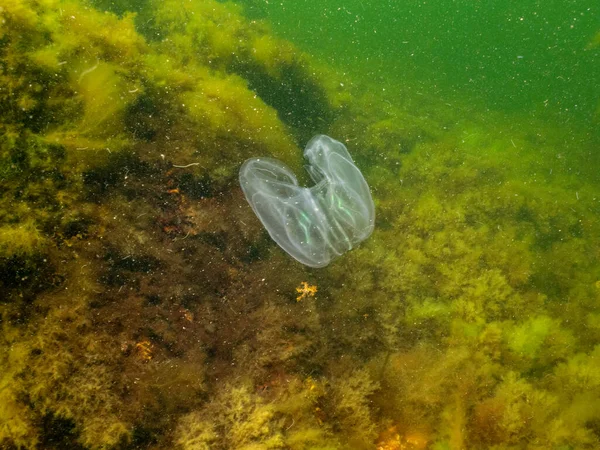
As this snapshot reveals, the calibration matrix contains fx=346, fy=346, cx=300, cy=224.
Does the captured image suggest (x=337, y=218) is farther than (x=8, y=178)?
Yes

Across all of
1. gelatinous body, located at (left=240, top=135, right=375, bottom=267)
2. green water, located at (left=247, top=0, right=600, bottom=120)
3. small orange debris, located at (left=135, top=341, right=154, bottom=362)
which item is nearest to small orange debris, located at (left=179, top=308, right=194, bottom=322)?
small orange debris, located at (left=135, top=341, right=154, bottom=362)

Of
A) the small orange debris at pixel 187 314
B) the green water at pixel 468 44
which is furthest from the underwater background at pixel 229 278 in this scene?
the green water at pixel 468 44

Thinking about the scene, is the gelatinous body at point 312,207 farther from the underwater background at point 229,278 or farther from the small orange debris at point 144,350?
the small orange debris at point 144,350

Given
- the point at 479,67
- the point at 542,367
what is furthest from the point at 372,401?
the point at 479,67

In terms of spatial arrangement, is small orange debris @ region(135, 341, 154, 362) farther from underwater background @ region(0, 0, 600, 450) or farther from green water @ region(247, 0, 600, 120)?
green water @ region(247, 0, 600, 120)

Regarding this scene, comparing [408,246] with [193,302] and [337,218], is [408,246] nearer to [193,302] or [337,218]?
[337,218]
